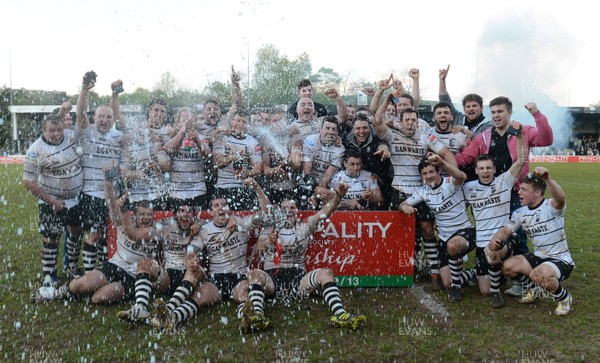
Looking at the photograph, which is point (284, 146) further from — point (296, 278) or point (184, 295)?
point (184, 295)

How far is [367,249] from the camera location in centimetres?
584

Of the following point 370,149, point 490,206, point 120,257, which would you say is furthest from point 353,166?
point 120,257

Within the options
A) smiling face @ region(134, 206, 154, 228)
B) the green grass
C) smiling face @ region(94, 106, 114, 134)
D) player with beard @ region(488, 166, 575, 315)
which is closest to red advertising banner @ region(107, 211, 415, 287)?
the green grass

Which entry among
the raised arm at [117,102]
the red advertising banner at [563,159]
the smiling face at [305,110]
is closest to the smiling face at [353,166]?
the smiling face at [305,110]

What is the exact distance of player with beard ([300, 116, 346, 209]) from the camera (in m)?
6.14

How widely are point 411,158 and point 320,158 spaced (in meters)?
1.07

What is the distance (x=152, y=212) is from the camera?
5.38 metres

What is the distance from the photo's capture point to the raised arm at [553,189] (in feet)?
15.5

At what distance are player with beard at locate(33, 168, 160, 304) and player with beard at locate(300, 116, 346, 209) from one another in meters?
1.80

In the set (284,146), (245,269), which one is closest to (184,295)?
(245,269)

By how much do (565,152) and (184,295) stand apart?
141ft

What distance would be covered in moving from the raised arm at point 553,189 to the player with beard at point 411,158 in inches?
53.2

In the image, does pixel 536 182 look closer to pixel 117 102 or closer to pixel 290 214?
pixel 290 214

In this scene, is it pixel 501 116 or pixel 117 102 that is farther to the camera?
pixel 117 102
